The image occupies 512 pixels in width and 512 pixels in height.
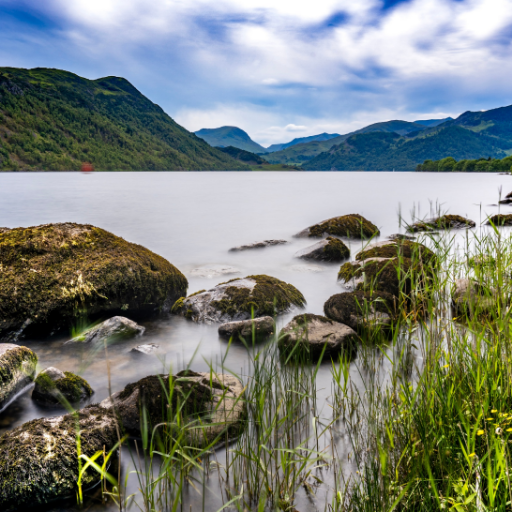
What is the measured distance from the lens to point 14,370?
15.5 ft

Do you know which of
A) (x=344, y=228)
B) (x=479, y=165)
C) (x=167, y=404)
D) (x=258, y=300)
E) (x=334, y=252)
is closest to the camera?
(x=167, y=404)

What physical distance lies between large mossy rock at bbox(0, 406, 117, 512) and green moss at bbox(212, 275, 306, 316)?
414 cm

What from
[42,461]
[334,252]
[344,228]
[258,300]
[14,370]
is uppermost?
[344,228]

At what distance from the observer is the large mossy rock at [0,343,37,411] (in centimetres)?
449

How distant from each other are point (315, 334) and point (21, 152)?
7708 inches

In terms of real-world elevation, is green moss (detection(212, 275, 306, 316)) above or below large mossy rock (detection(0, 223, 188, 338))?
below

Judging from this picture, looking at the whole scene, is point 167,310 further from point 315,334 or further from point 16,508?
point 16,508

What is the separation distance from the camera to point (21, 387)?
4.80 m

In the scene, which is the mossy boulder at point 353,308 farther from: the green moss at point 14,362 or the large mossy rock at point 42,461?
the green moss at point 14,362

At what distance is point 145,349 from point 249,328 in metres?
1.72

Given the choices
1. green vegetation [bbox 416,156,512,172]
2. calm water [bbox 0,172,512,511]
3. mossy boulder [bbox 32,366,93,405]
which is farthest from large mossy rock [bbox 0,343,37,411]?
green vegetation [bbox 416,156,512,172]

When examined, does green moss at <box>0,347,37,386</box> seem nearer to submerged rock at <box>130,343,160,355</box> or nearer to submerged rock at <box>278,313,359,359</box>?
submerged rock at <box>130,343,160,355</box>

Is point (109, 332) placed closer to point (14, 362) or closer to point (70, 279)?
point (70, 279)

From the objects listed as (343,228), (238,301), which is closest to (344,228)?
(343,228)
